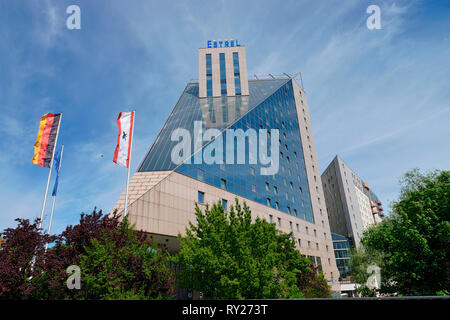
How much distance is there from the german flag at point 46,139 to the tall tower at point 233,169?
7.15 meters

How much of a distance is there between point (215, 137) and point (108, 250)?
21921mm

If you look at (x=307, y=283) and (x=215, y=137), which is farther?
(x=215, y=137)

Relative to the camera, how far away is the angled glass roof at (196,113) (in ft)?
106

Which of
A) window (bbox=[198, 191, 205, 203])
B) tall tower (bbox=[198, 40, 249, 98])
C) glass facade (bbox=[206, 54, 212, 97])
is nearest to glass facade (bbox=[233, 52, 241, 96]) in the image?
tall tower (bbox=[198, 40, 249, 98])

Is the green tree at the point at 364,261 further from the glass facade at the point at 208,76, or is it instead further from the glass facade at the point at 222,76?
the glass facade at the point at 208,76

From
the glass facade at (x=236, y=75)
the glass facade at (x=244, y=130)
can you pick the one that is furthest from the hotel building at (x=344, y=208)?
the glass facade at (x=236, y=75)

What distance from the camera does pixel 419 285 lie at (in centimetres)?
1945

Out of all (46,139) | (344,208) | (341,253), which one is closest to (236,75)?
(46,139)

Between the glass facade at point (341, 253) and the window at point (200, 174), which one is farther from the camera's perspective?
the glass facade at point (341, 253)

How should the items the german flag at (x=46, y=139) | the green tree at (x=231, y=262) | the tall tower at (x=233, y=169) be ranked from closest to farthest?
the green tree at (x=231, y=262) → the german flag at (x=46, y=139) → the tall tower at (x=233, y=169)

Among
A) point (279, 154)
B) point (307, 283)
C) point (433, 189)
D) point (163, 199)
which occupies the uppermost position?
point (279, 154)
